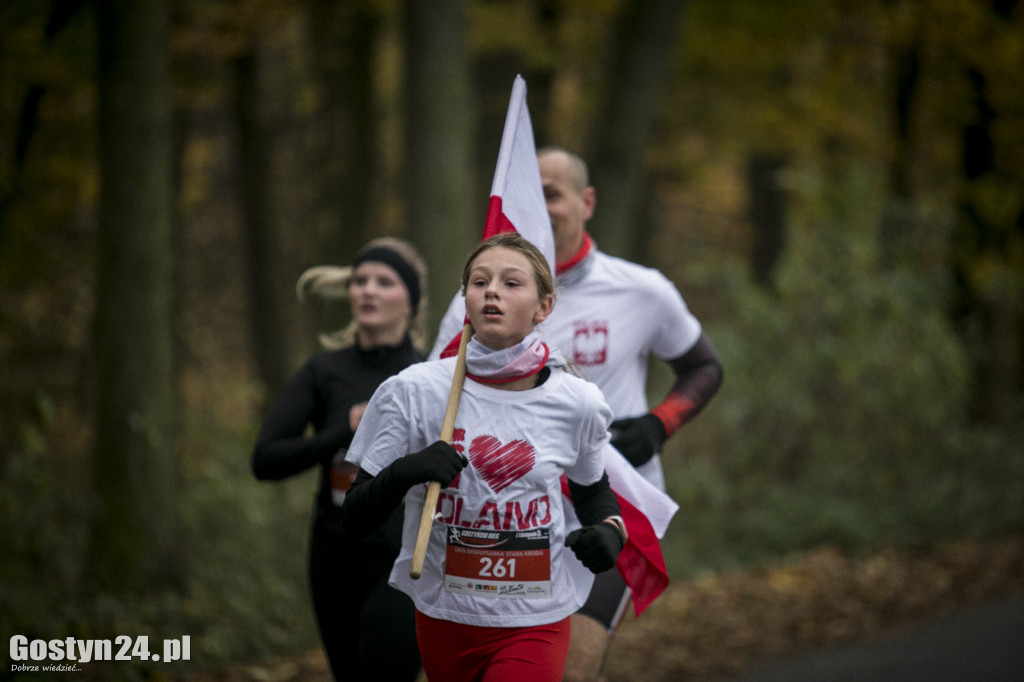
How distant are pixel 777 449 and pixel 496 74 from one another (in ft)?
18.3

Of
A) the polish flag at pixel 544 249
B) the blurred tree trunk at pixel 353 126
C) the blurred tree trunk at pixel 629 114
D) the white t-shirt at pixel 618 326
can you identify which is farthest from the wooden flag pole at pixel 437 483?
the blurred tree trunk at pixel 353 126

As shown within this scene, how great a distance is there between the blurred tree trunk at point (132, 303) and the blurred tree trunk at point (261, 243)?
202 inches

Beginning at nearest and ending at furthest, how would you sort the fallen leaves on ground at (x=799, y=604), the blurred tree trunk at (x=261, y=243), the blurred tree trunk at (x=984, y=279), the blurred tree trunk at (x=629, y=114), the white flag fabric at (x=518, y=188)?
1. the white flag fabric at (x=518, y=188)
2. the fallen leaves on ground at (x=799, y=604)
3. the blurred tree trunk at (x=629, y=114)
4. the blurred tree trunk at (x=984, y=279)
5. the blurred tree trunk at (x=261, y=243)

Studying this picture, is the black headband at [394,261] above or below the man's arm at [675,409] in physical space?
above

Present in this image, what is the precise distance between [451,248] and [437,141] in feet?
2.56

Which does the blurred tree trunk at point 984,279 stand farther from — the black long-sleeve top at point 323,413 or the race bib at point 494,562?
the race bib at point 494,562

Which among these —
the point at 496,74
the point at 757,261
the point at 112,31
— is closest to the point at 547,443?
the point at 112,31

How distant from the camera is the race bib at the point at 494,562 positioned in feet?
10.4

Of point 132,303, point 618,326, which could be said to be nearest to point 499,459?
point 618,326

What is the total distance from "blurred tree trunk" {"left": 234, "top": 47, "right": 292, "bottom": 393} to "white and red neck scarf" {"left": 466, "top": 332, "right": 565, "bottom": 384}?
905 centimetres

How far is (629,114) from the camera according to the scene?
942cm

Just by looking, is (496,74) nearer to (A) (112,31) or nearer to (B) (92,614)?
(A) (112,31)

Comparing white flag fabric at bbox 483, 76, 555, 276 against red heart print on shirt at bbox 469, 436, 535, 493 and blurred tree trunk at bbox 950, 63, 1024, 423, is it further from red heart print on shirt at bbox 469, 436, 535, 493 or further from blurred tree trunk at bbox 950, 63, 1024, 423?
blurred tree trunk at bbox 950, 63, 1024, 423

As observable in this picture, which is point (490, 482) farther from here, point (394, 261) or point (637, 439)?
point (394, 261)
